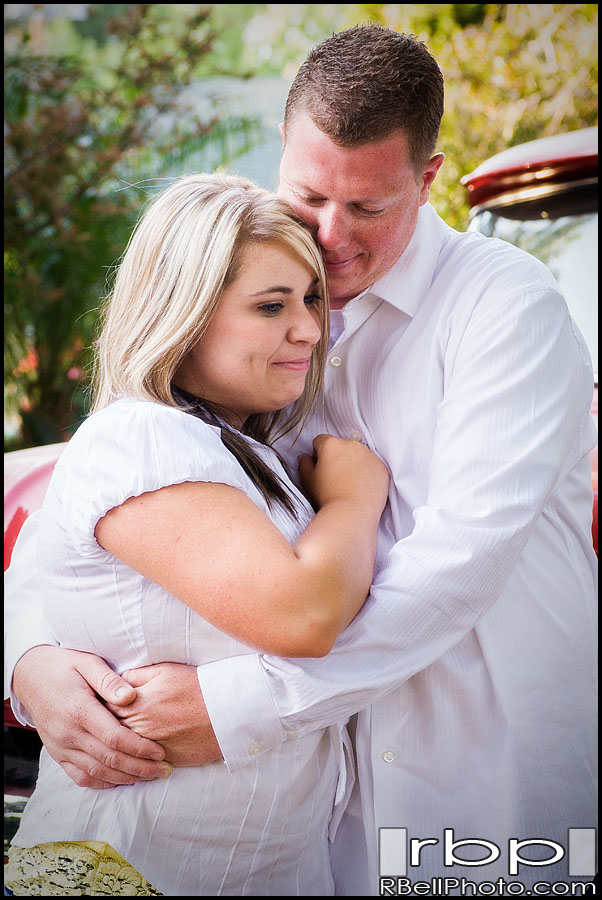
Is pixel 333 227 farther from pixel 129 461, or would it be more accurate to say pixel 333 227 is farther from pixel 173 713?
pixel 173 713

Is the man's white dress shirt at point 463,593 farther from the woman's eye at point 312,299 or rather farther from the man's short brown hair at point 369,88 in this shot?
the man's short brown hair at point 369,88

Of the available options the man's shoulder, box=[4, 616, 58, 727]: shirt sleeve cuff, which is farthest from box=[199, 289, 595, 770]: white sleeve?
box=[4, 616, 58, 727]: shirt sleeve cuff

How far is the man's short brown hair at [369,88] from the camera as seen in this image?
1868 mm

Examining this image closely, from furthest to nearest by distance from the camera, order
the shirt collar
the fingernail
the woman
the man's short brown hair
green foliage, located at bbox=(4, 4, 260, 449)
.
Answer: green foliage, located at bbox=(4, 4, 260, 449), the shirt collar, the man's short brown hair, the fingernail, the woman

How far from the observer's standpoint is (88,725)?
1712 mm

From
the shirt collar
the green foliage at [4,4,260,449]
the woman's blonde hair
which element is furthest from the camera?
the green foliage at [4,4,260,449]

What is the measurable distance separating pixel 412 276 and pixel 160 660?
98cm

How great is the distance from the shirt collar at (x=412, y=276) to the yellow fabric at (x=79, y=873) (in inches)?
49.5

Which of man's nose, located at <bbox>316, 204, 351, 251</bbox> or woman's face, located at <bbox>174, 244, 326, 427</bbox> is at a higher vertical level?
man's nose, located at <bbox>316, 204, 351, 251</bbox>

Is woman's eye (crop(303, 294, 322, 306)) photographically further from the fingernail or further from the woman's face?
the fingernail

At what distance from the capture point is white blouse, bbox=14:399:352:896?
162 cm

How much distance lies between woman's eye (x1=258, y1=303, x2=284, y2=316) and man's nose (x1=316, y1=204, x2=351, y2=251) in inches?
7.7

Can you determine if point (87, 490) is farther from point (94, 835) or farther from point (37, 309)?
point (37, 309)

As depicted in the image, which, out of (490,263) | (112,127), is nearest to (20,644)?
(490,263)
